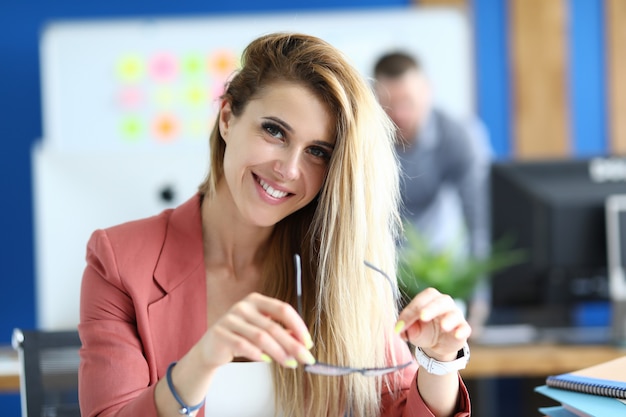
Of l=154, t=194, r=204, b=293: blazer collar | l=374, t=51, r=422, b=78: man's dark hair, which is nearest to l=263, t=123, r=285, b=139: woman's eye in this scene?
l=154, t=194, r=204, b=293: blazer collar

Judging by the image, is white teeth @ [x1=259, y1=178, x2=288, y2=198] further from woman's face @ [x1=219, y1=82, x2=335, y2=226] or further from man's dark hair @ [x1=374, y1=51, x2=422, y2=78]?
man's dark hair @ [x1=374, y1=51, x2=422, y2=78]

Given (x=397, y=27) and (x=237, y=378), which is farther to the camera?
(x=397, y=27)

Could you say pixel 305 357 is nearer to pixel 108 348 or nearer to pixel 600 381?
pixel 108 348

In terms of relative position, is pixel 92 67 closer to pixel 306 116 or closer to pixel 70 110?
pixel 70 110

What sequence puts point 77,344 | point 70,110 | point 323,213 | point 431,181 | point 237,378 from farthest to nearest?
point 70,110 < point 431,181 < point 77,344 < point 323,213 < point 237,378

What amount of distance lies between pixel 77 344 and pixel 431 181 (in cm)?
245

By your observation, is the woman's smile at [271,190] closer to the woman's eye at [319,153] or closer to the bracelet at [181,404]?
the woman's eye at [319,153]

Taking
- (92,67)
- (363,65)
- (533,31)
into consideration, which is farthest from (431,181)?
(92,67)

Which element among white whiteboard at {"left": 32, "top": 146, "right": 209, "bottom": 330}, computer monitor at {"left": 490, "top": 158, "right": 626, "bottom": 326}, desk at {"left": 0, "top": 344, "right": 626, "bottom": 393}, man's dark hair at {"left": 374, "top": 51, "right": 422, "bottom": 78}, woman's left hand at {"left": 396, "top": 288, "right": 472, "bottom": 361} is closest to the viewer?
woman's left hand at {"left": 396, "top": 288, "right": 472, "bottom": 361}

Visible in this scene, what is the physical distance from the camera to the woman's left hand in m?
1.16

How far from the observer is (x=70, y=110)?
4.18m

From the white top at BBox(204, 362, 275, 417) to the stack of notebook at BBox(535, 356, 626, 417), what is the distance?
0.41 m

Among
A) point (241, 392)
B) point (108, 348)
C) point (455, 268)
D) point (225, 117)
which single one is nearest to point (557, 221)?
point (455, 268)

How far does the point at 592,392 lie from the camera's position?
1.25 m
